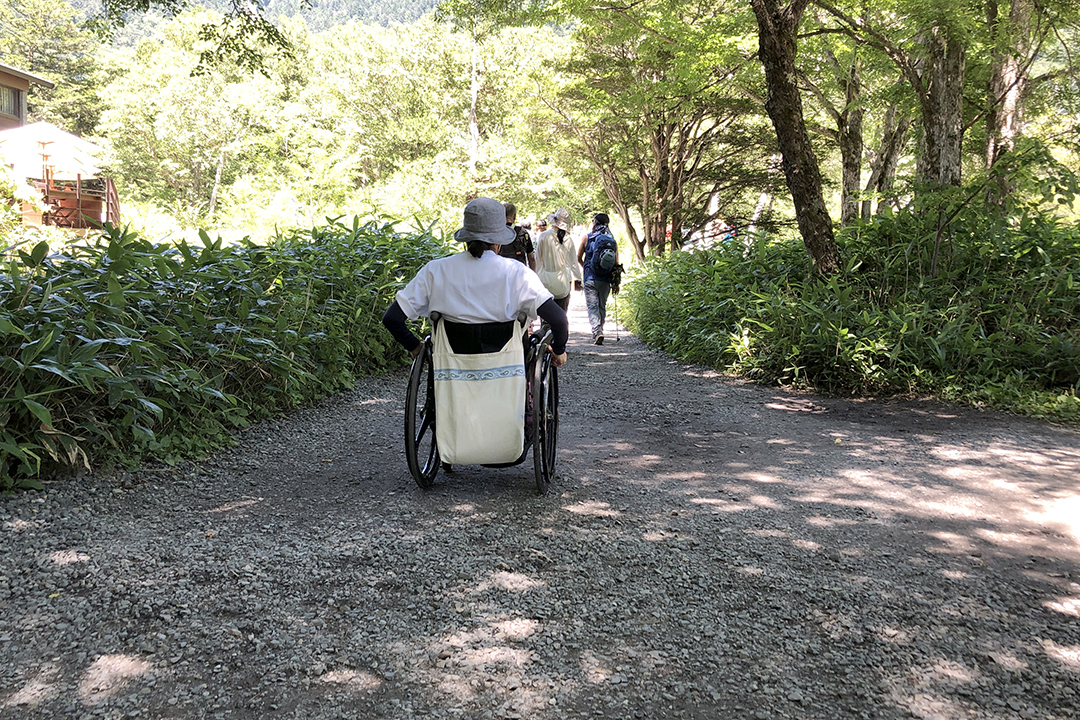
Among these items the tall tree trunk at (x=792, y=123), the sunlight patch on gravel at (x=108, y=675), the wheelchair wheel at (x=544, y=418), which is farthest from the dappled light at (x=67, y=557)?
the tall tree trunk at (x=792, y=123)

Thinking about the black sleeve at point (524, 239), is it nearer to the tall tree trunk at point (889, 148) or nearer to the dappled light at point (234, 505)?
the dappled light at point (234, 505)

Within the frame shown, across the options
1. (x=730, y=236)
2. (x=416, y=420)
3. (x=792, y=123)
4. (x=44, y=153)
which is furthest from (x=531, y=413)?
(x=44, y=153)

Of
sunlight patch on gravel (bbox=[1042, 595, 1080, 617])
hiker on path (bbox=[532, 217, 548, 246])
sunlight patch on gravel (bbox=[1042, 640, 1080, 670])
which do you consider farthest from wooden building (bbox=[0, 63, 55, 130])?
sunlight patch on gravel (bbox=[1042, 640, 1080, 670])

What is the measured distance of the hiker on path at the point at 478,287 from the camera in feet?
13.3

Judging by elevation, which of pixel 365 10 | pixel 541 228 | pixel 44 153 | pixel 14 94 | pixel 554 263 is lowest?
pixel 554 263

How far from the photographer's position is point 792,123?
26.9 ft

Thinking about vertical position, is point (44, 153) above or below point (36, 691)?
above

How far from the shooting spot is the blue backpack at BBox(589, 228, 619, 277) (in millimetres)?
10867

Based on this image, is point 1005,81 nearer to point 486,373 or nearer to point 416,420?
point 486,373

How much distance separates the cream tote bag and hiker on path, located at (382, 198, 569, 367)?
0.12m

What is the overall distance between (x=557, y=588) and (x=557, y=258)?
6979mm

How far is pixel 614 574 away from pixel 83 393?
3004 mm

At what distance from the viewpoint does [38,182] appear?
1919 cm

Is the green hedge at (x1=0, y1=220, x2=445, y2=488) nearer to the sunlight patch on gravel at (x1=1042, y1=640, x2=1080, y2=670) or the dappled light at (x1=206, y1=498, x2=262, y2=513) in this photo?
the dappled light at (x1=206, y1=498, x2=262, y2=513)
